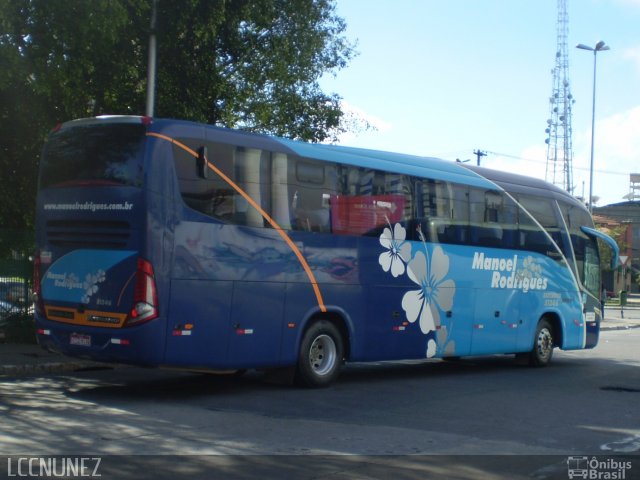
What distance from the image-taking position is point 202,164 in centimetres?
1191

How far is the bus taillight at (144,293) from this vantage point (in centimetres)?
1138

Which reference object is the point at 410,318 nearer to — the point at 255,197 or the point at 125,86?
the point at 255,197

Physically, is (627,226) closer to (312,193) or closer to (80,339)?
(312,193)

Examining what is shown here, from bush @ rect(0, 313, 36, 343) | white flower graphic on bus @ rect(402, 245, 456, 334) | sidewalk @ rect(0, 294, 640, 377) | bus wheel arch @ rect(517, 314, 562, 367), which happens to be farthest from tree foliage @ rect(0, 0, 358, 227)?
bus wheel arch @ rect(517, 314, 562, 367)

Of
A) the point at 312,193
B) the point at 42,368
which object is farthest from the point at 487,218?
the point at 42,368

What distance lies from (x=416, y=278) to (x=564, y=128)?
59775 mm

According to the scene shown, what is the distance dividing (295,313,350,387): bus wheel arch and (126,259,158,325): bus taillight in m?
2.79

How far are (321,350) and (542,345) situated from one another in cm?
693

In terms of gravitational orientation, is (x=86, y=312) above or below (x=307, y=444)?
above

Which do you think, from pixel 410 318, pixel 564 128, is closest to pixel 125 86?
pixel 410 318

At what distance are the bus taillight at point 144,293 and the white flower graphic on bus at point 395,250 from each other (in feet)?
15.1

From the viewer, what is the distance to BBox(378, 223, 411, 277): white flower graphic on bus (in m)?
14.9

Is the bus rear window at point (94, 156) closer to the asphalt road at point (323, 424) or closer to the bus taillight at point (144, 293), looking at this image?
the bus taillight at point (144, 293)

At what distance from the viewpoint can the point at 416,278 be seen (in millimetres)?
15539
